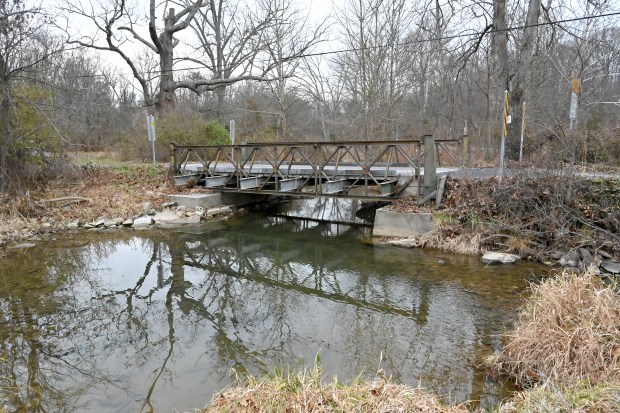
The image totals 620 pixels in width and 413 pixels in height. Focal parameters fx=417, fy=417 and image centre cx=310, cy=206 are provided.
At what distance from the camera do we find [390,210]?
11172 mm

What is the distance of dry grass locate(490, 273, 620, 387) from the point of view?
157 inches

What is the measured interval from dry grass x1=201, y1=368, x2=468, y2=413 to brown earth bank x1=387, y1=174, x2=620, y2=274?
6.78 metres

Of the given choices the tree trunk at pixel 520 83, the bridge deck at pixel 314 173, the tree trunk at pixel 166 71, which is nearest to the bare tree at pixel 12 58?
the bridge deck at pixel 314 173

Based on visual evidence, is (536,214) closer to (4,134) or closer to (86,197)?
(86,197)

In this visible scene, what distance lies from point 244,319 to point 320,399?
3.51 m

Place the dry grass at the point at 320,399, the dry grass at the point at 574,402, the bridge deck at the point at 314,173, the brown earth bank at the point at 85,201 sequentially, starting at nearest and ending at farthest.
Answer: the dry grass at the point at 574,402 → the dry grass at the point at 320,399 → the bridge deck at the point at 314,173 → the brown earth bank at the point at 85,201

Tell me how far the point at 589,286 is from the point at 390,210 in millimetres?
6334

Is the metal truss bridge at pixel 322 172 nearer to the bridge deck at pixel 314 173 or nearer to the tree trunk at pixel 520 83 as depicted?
the bridge deck at pixel 314 173

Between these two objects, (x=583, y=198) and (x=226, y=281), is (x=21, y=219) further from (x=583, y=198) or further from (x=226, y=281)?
(x=583, y=198)

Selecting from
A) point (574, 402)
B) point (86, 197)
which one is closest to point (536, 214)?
point (574, 402)

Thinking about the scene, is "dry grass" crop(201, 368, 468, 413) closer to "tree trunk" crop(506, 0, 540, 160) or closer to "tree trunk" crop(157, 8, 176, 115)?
"tree trunk" crop(506, 0, 540, 160)

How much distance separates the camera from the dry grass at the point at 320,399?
2.90 m

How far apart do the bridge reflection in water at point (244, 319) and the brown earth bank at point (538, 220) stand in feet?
2.85

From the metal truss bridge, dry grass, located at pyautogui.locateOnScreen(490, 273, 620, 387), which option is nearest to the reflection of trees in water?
dry grass, located at pyautogui.locateOnScreen(490, 273, 620, 387)
